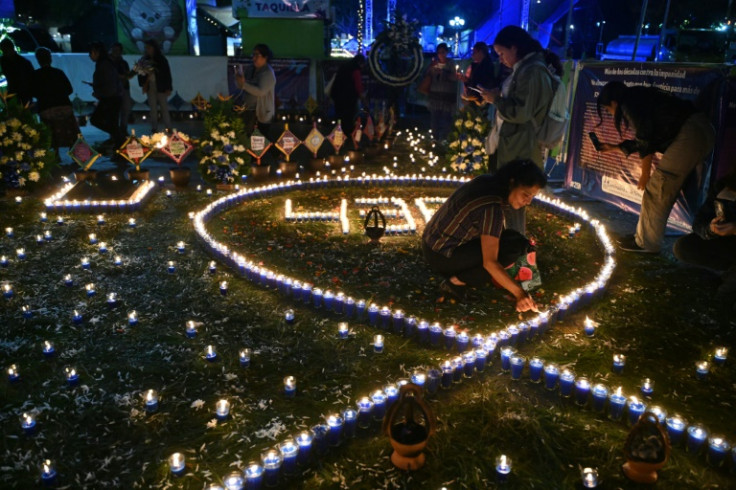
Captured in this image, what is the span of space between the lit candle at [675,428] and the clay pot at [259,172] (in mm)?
7974

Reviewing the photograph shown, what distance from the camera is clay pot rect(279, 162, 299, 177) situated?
10.5 meters

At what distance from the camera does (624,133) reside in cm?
791

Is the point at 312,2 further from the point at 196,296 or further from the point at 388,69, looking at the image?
the point at 196,296

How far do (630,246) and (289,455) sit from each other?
5347mm

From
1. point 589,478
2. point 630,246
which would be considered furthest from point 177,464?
point 630,246

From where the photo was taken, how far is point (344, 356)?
442 cm

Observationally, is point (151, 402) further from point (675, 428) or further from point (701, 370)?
point (701, 370)

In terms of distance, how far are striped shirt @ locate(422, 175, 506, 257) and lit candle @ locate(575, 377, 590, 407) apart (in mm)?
1334

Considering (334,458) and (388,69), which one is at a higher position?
(388,69)

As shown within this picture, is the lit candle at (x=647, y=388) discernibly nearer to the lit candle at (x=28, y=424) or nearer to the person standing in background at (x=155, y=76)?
the lit candle at (x=28, y=424)

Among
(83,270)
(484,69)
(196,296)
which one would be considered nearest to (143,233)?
(83,270)

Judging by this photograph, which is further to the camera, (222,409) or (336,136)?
(336,136)

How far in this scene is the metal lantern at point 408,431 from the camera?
119 inches

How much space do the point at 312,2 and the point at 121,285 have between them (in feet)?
48.4
